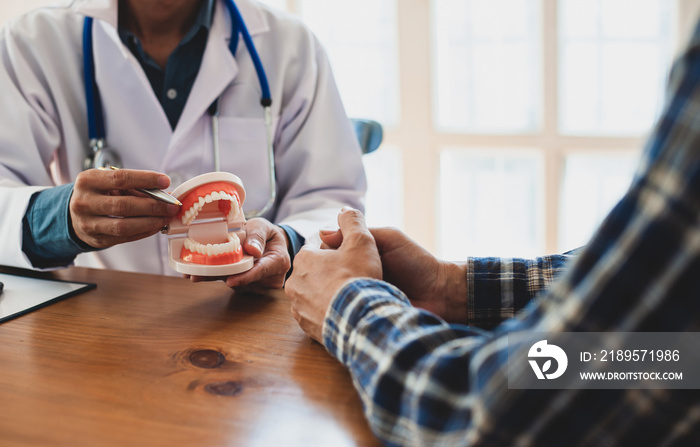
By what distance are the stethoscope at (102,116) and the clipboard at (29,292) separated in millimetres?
406

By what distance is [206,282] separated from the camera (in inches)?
44.5

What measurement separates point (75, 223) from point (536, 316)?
34.6 inches

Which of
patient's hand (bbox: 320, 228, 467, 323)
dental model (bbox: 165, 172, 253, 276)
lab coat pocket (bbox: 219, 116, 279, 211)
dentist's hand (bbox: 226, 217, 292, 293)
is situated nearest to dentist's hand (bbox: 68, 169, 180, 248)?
dental model (bbox: 165, 172, 253, 276)

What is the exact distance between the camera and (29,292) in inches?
42.1

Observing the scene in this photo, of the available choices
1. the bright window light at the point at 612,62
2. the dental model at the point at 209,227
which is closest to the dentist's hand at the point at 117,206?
the dental model at the point at 209,227

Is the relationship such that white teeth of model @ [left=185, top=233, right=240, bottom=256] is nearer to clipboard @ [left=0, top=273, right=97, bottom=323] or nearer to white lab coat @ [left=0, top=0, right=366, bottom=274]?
clipboard @ [left=0, top=273, right=97, bottom=323]

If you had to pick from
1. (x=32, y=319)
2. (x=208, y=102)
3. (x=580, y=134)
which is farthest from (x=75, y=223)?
(x=580, y=134)

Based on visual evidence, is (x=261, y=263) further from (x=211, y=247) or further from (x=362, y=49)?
(x=362, y=49)

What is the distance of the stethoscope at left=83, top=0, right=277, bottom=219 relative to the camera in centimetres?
147

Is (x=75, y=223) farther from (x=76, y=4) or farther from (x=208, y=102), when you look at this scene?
(x=76, y=4)

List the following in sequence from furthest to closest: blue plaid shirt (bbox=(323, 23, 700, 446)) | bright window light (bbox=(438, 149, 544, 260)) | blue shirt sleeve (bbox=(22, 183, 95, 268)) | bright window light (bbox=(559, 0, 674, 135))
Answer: bright window light (bbox=(438, 149, 544, 260))
bright window light (bbox=(559, 0, 674, 135))
blue shirt sleeve (bbox=(22, 183, 95, 268))
blue plaid shirt (bbox=(323, 23, 700, 446))

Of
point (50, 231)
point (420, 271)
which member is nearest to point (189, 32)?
point (50, 231)

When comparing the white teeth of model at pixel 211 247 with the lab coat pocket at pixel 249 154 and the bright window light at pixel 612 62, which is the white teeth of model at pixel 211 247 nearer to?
the lab coat pocket at pixel 249 154

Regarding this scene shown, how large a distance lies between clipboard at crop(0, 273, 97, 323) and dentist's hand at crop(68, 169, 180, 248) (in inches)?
4.2
